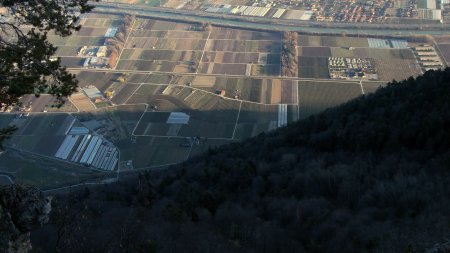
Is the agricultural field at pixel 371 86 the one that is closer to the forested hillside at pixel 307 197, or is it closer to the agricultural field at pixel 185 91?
the agricultural field at pixel 185 91

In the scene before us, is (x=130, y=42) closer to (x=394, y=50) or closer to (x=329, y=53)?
(x=329, y=53)

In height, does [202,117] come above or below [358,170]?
above

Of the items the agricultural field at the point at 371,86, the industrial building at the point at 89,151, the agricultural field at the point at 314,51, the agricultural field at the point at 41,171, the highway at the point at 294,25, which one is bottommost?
the agricultural field at the point at 41,171

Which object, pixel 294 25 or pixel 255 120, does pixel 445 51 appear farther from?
pixel 255 120

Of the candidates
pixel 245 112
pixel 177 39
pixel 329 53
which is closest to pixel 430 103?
pixel 245 112

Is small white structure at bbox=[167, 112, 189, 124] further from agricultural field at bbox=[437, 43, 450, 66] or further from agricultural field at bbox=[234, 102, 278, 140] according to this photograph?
agricultural field at bbox=[437, 43, 450, 66]

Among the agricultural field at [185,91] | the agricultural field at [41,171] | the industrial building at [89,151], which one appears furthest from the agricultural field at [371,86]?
the agricultural field at [41,171]
